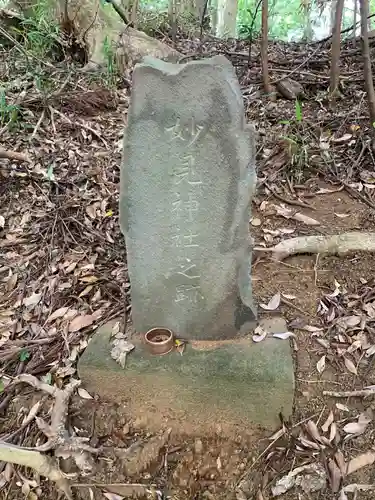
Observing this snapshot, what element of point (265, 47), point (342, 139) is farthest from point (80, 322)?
point (265, 47)

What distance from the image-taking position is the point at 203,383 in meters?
2.58

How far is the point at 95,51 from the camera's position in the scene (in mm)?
5805

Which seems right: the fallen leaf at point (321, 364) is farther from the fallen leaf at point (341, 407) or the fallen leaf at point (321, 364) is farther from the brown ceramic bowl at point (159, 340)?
the brown ceramic bowl at point (159, 340)

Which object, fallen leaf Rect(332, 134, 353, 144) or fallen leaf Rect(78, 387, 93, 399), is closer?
fallen leaf Rect(78, 387, 93, 399)

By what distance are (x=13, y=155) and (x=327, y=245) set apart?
2.80m

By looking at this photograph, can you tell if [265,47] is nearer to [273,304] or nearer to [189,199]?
[273,304]

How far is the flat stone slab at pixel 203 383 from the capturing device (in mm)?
2555

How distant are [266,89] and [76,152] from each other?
6.91 ft

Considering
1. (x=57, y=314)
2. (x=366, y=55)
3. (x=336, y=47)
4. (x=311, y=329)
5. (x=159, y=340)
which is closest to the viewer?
(x=159, y=340)

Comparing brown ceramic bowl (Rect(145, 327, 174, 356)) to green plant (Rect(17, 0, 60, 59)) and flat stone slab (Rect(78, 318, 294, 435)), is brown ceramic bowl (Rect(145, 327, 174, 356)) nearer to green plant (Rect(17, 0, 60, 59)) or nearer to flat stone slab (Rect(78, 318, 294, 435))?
flat stone slab (Rect(78, 318, 294, 435))

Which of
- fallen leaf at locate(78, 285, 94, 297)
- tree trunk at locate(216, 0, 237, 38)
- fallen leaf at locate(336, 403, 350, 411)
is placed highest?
tree trunk at locate(216, 0, 237, 38)

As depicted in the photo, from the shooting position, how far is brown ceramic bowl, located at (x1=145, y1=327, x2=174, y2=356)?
2.65 meters

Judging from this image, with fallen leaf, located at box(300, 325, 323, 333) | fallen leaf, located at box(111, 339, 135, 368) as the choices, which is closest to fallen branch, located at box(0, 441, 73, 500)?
fallen leaf, located at box(111, 339, 135, 368)

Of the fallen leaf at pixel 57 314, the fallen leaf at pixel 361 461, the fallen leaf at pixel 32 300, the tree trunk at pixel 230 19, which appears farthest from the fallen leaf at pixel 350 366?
the tree trunk at pixel 230 19
